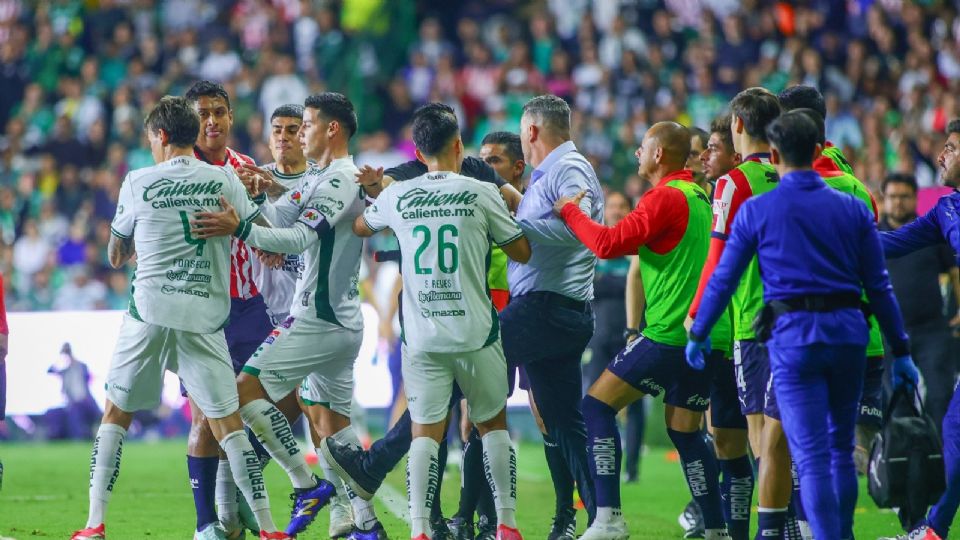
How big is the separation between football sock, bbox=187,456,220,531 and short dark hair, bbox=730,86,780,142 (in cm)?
345

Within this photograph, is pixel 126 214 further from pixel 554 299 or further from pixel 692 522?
pixel 692 522

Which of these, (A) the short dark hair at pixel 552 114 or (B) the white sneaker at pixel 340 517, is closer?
(A) the short dark hair at pixel 552 114

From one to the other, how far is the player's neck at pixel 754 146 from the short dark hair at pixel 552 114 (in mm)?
1268

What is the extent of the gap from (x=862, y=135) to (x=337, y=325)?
12.8 m

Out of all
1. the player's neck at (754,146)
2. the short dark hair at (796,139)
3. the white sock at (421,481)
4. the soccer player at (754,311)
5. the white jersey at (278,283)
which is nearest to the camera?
the short dark hair at (796,139)

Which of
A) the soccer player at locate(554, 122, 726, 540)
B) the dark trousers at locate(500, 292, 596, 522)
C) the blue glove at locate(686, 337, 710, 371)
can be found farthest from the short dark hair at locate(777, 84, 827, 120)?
the blue glove at locate(686, 337, 710, 371)

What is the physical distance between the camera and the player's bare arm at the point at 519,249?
6.76m

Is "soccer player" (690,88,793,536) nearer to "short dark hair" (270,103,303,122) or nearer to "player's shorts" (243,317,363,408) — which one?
"player's shorts" (243,317,363,408)

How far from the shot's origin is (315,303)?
23.5ft

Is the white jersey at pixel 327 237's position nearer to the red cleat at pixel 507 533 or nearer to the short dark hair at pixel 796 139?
the red cleat at pixel 507 533

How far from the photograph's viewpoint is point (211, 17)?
70.6 feet

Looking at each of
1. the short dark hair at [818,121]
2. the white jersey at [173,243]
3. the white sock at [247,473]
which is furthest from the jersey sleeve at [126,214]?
the short dark hair at [818,121]

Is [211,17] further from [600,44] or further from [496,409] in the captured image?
[496,409]

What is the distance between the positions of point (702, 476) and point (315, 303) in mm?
2312
